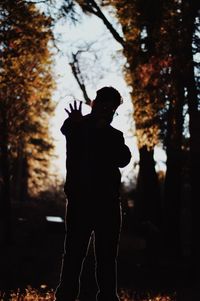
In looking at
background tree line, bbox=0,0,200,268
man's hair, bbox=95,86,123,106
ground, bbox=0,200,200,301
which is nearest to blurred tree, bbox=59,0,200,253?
background tree line, bbox=0,0,200,268

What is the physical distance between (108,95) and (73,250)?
131cm

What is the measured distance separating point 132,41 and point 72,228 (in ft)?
44.7

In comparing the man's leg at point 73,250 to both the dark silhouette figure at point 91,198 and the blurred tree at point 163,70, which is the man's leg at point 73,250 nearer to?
the dark silhouette figure at point 91,198

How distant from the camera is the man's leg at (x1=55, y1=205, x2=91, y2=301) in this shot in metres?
4.60

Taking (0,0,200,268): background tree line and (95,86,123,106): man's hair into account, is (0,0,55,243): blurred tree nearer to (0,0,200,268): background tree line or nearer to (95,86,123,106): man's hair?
(0,0,200,268): background tree line

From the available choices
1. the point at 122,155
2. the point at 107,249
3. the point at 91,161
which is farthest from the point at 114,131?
the point at 107,249

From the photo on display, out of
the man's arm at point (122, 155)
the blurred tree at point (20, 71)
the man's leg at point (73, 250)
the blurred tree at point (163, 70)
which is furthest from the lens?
the blurred tree at point (163, 70)

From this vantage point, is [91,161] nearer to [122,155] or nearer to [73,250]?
[122,155]

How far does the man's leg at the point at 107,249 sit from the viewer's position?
4.65 m

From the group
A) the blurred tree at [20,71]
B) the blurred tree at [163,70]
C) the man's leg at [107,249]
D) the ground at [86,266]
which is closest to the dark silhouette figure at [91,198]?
the man's leg at [107,249]

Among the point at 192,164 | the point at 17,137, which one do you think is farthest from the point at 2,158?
the point at 192,164

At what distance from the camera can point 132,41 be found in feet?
57.7

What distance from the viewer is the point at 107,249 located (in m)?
4.68

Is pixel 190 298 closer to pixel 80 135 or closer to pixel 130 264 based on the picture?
pixel 80 135
